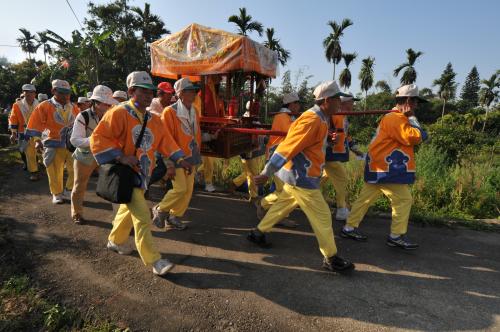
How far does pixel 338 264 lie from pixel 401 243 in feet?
3.82

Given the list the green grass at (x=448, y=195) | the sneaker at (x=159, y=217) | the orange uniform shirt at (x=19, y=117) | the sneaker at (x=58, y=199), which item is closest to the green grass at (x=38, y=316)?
the sneaker at (x=159, y=217)

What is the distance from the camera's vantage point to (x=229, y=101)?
17.6 feet

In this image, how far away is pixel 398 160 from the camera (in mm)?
3748

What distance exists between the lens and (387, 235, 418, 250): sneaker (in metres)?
3.88

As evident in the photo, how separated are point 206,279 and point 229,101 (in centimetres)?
318

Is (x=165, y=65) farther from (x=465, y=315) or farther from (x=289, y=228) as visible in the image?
(x=465, y=315)

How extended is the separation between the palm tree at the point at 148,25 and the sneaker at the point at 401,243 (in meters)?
24.3

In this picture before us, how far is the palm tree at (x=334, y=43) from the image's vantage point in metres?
27.2

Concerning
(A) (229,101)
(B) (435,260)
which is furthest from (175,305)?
(A) (229,101)

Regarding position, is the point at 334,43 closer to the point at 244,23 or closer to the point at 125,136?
the point at 244,23

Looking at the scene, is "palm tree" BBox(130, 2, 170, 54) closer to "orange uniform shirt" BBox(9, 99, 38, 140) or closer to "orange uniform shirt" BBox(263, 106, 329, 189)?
"orange uniform shirt" BBox(9, 99, 38, 140)

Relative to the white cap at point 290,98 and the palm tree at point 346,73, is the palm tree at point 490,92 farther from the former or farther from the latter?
the white cap at point 290,98

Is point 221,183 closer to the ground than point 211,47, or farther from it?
closer to the ground

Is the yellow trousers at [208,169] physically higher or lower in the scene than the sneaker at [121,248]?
higher
